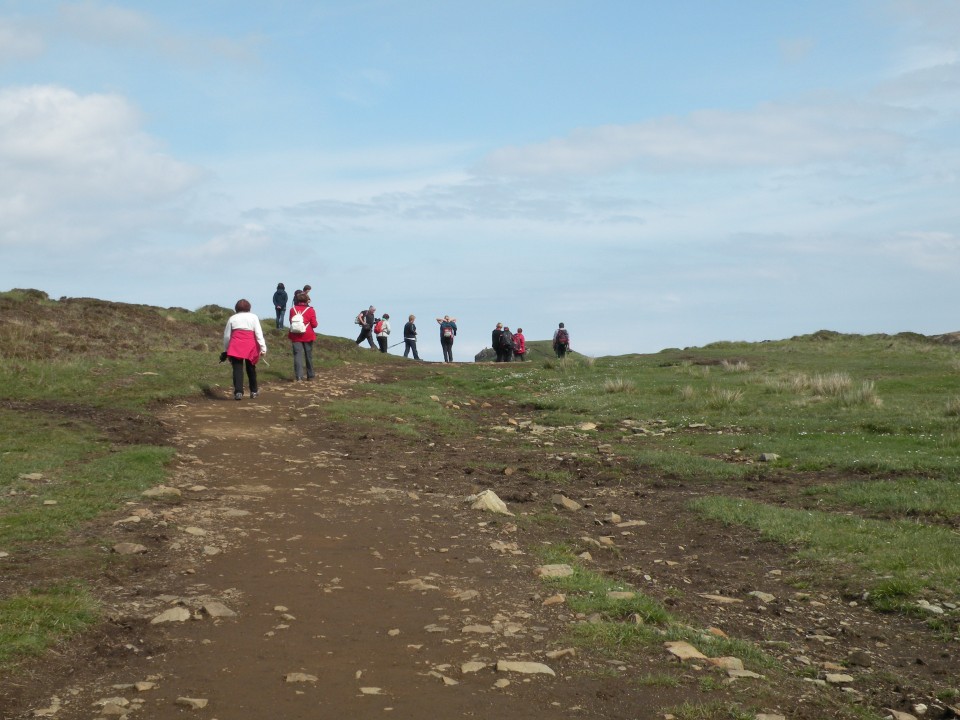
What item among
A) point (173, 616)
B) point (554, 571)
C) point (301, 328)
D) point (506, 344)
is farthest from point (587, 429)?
point (506, 344)

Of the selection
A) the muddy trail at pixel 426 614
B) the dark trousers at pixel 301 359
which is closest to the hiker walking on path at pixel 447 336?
the dark trousers at pixel 301 359

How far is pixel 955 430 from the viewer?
1745cm

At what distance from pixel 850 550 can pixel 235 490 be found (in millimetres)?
7364

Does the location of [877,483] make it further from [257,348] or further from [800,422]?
[257,348]

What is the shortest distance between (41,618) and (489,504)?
5788 mm

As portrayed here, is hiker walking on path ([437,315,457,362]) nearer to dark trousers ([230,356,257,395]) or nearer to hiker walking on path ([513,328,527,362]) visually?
hiker walking on path ([513,328,527,362])

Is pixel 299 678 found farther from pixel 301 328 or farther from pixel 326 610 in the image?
pixel 301 328

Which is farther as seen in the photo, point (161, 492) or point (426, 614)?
point (161, 492)

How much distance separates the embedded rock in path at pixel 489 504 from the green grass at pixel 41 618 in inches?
201

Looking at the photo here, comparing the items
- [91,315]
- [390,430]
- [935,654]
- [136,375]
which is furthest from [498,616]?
[91,315]

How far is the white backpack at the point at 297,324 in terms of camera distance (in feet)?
76.5

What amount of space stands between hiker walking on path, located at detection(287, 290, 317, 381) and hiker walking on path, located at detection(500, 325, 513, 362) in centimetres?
1797

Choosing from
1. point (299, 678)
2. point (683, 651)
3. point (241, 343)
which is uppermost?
point (241, 343)

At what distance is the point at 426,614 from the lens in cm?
800
